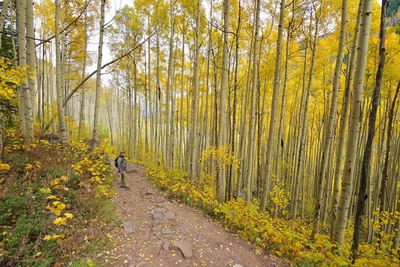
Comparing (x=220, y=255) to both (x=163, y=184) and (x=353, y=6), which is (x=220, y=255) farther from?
(x=353, y=6)

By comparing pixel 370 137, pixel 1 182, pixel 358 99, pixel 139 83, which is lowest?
pixel 1 182

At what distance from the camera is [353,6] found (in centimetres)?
634

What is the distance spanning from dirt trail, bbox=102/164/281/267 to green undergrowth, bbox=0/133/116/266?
0.41 meters

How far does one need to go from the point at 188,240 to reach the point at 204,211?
179 cm

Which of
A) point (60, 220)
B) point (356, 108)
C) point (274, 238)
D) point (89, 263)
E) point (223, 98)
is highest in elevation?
point (223, 98)

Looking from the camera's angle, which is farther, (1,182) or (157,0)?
(157,0)

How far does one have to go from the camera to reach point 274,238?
450 centimetres

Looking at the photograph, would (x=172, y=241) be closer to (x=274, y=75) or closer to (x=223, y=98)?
(x=223, y=98)

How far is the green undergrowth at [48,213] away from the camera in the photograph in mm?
3057

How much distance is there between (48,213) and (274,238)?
483 cm

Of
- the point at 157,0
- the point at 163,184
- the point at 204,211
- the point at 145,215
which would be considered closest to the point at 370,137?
the point at 204,211

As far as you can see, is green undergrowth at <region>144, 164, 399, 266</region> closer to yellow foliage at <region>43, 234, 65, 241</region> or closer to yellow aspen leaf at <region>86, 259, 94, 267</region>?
yellow aspen leaf at <region>86, 259, 94, 267</region>

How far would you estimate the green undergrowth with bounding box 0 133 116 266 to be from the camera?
3.06 metres

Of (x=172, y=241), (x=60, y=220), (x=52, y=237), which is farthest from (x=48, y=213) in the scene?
(x=172, y=241)
